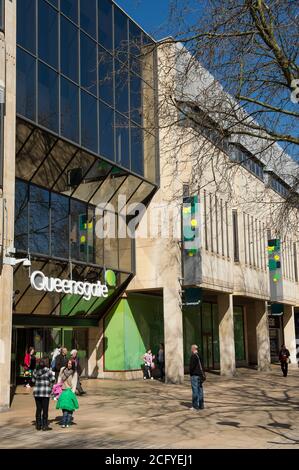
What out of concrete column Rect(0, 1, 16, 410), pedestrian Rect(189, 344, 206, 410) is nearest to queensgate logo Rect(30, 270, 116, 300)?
concrete column Rect(0, 1, 16, 410)

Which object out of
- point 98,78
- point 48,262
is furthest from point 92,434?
point 98,78

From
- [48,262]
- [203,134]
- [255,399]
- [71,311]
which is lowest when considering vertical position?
[255,399]

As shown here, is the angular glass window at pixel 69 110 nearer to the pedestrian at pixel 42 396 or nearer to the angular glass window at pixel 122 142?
the angular glass window at pixel 122 142

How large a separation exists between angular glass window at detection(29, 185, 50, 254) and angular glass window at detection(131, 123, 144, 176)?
5.04m

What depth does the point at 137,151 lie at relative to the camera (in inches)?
1038

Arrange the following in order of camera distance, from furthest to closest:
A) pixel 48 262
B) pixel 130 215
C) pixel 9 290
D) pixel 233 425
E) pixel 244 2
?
pixel 130 215 < pixel 48 262 < pixel 9 290 < pixel 233 425 < pixel 244 2

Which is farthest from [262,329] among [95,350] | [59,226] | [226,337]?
[59,226]

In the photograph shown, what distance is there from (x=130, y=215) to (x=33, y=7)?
35.5ft

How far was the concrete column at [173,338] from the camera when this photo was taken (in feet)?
83.3

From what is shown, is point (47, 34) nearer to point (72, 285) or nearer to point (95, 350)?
point (72, 285)

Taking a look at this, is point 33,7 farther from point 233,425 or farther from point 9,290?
point 233,425

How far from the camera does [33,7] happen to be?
790 inches

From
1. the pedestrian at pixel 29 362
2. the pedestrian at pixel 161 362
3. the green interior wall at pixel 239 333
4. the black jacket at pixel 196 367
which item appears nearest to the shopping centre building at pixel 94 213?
the pedestrian at pixel 29 362

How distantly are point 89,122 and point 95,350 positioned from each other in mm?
11286
